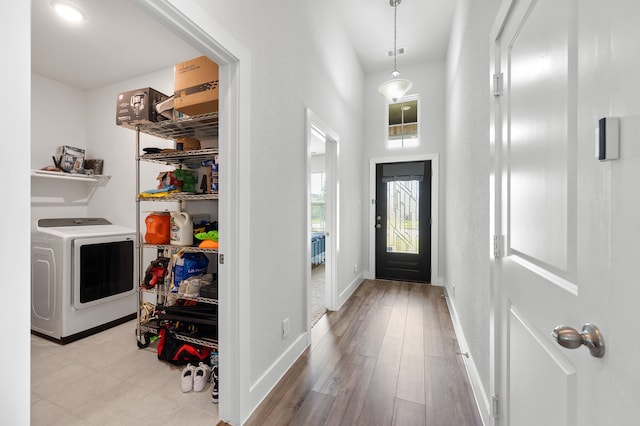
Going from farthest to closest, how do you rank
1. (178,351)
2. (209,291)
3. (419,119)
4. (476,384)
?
(419,119) < (178,351) < (209,291) < (476,384)

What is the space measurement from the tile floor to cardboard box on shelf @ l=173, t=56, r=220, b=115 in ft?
6.44

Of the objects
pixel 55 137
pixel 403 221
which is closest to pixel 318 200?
pixel 403 221

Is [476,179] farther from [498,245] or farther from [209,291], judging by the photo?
[209,291]

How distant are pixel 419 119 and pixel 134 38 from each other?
3.86 metres

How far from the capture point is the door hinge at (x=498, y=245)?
1267 mm

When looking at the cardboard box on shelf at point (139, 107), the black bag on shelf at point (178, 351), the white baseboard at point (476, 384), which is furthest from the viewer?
the cardboard box on shelf at point (139, 107)

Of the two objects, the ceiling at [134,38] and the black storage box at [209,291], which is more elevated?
the ceiling at [134,38]

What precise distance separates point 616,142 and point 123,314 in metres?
3.90

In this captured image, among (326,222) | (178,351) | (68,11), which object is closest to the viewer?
(178,351)

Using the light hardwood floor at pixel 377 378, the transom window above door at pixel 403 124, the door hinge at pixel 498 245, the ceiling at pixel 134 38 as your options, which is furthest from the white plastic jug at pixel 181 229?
the transom window above door at pixel 403 124

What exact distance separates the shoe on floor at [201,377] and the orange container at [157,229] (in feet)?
3.45

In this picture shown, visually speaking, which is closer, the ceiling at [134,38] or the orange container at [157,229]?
the orange container at [157,229]

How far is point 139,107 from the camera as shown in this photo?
2.30 metres

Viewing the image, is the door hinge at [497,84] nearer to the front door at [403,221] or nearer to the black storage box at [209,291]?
the black storage box at [209,291]
